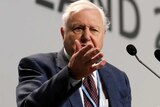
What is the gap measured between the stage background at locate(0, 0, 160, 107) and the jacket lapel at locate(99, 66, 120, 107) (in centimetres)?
59

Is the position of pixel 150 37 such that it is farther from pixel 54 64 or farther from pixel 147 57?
pixel 54 64

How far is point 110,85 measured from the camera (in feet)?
5.23

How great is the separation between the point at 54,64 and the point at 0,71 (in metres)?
0.59

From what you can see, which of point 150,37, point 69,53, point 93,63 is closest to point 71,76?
point 93,63

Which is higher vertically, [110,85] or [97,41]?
[97,41]

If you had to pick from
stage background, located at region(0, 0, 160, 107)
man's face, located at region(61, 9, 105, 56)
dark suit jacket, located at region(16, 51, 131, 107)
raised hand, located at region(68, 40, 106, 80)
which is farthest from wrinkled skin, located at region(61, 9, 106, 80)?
stage background, located at region(0, 0, 160, 107)

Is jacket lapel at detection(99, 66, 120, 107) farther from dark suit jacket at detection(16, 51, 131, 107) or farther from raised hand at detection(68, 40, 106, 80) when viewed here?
raised hand at detection(68, 40, 106, 80)

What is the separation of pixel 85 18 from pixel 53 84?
35cm

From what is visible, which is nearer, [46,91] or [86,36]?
[46,91]

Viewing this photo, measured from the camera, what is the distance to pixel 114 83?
1.63m

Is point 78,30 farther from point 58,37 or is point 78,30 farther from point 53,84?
point 58,37

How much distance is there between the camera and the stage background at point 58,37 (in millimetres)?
2033

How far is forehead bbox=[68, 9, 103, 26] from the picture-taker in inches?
56.5

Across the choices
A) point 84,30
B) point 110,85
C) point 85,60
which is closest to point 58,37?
point 110,85
